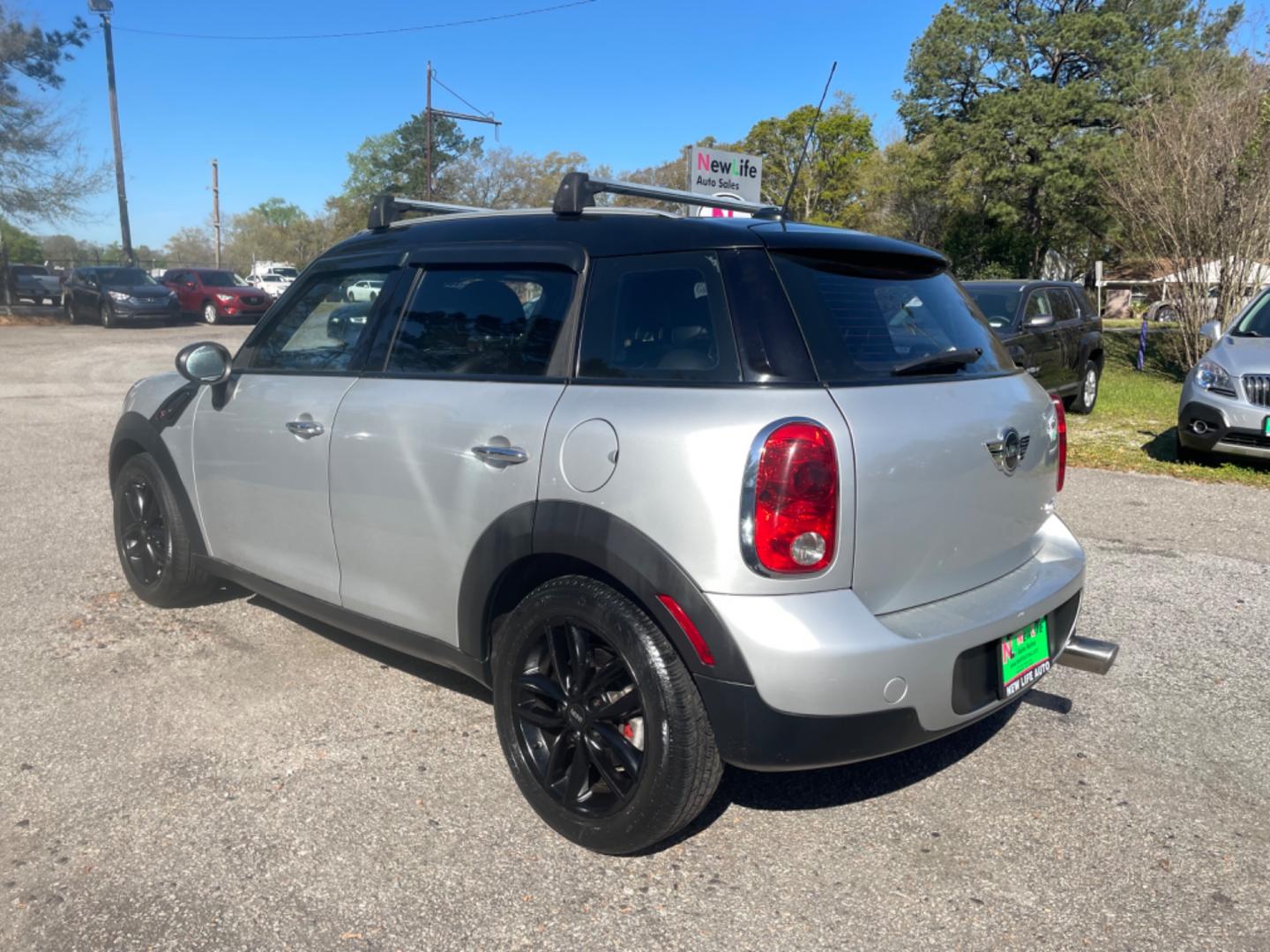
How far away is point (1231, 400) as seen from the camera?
831cm

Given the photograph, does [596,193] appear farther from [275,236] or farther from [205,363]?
[275,236]

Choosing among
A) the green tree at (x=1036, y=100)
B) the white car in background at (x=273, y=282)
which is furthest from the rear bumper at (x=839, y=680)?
the white car in background at (x=273, y=282)

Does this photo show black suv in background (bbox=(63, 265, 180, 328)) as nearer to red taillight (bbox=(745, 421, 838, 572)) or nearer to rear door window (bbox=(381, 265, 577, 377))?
rear door window (bbox=(381, 265, 577, 377))

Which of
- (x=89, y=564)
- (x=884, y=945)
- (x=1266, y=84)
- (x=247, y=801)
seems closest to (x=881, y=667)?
(x=884, y=945)

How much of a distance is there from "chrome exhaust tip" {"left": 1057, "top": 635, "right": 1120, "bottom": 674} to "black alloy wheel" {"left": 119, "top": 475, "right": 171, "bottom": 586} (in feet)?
12.1

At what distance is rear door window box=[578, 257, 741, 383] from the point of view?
2672mm

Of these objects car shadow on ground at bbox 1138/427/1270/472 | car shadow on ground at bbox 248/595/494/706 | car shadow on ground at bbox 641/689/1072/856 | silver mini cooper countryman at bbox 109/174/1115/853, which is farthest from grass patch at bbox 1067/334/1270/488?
car shadow on ground at bbox 248/595/494/706

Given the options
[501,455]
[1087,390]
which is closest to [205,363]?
[501,455]

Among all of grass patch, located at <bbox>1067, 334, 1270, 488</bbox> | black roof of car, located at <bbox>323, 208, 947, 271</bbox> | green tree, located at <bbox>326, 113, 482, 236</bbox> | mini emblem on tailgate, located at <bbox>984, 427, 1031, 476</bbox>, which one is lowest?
grass patch, located at <bbox>1067, 334, 1270, 488</bbox>

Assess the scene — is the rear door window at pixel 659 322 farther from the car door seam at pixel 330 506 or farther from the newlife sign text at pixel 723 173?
the newlife sign text at pixel 723 173

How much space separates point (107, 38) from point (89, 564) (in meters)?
32.0

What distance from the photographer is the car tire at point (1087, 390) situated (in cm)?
1256

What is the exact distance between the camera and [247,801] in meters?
3.09

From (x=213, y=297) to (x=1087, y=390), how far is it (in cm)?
2542
